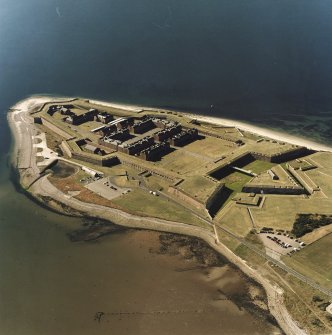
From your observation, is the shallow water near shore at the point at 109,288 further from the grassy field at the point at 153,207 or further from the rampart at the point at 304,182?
the rampart at the point at 304,182

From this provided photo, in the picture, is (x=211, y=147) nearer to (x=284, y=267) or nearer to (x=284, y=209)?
(x=284, y=209)

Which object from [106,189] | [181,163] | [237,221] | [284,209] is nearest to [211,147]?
[181,163]

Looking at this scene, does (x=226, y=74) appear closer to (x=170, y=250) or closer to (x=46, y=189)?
(x=46, y=189)

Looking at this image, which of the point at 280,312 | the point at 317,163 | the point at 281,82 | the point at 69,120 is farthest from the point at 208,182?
the point at 281,82

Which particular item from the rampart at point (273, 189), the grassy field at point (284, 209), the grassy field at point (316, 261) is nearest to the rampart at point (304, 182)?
the rampart at point (273, 189)

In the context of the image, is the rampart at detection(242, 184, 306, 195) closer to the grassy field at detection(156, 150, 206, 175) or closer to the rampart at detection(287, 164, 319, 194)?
the rampart at detection(287, 164, 319, 194)

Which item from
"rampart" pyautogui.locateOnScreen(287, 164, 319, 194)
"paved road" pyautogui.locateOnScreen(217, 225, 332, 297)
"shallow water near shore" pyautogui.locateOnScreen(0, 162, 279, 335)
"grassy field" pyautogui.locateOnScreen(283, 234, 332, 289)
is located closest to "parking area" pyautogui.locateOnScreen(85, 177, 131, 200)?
"shallow water near shore" pyautogui.locateOnScreen(0, 162, 279, 335)
